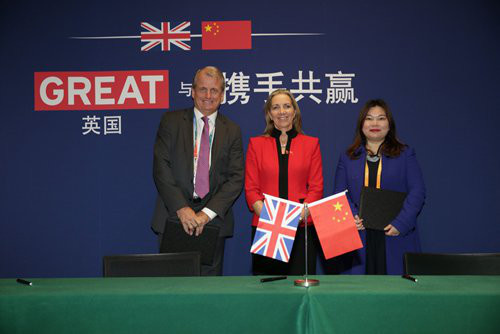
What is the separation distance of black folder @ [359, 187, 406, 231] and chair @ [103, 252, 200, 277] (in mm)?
1322

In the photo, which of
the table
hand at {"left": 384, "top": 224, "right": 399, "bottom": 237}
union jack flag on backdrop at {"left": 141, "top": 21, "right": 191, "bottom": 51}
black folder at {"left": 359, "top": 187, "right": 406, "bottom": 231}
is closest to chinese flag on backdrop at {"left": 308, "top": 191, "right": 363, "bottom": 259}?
the table

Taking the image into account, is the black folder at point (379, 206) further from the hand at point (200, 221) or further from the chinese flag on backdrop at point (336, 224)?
the chinese flag on backdrop at point (336, 224)

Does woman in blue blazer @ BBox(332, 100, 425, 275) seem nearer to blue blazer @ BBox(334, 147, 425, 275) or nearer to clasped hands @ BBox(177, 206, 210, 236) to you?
blue blazer @ BBox(334, 147, 425, 275)

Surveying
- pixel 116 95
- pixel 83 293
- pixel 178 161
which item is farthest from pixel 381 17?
pixel 83 293

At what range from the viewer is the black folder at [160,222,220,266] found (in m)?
3.29

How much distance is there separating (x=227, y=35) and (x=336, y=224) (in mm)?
Answer: 2588

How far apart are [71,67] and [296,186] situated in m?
2.27

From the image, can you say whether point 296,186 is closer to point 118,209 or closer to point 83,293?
point 118,209

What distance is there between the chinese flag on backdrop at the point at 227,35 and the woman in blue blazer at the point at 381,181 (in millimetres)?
1279

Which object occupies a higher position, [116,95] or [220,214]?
[116,95]

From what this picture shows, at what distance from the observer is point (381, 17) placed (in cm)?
401

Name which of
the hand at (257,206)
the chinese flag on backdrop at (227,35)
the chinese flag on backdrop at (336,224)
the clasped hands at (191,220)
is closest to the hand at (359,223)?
the hand at (257,206)

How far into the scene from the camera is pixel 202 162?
3518 mm

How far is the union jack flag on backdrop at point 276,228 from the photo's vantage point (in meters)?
1.87
